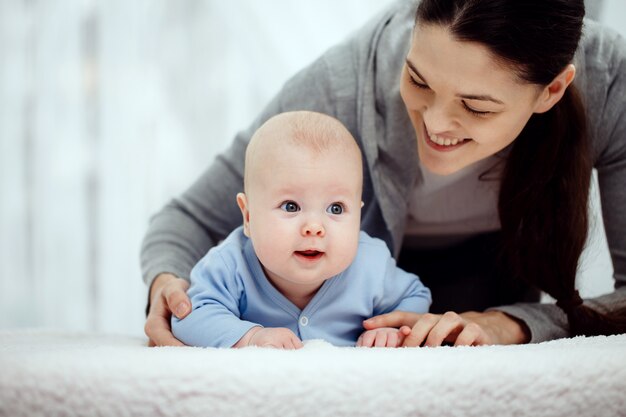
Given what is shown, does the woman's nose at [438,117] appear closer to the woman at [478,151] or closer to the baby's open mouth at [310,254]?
the woman at [478,151]

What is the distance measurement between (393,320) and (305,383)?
381 millimetres

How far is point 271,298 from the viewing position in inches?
44.2

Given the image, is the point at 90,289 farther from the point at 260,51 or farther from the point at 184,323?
the point at 184,323

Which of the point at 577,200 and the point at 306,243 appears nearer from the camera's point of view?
the point at 306,243

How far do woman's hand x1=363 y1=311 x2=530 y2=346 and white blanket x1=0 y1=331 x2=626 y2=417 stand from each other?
0.69 feet

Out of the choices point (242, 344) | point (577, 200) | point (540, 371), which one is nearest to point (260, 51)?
point (577, 200)

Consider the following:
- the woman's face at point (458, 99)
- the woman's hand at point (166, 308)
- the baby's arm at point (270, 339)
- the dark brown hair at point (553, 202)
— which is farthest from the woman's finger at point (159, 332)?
the dark brown hair at point (553, 202)

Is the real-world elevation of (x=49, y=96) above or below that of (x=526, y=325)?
above

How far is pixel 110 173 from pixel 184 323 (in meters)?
1.36

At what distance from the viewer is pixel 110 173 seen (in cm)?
230

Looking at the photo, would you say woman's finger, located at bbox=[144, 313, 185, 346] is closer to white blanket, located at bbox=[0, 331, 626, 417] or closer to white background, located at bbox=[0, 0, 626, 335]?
white blanket, located at bbox=[0, 331, 626, 417]

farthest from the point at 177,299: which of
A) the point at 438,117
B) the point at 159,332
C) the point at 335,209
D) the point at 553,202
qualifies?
the point at 553,202

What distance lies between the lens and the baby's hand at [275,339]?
3.17 ft

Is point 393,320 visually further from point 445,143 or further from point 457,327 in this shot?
point 445,143
